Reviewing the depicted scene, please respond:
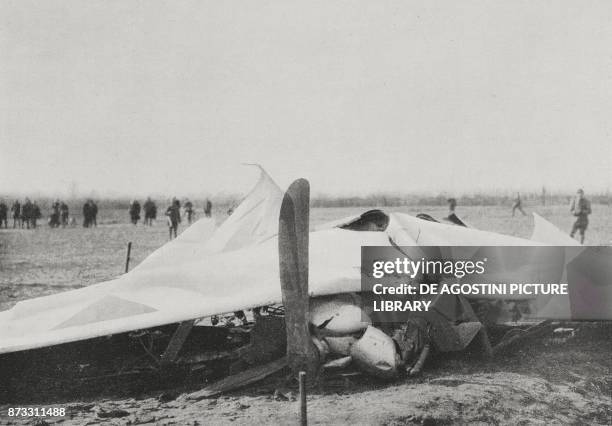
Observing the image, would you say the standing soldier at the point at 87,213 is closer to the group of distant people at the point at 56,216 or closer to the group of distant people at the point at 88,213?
the group of distant people at the point at 88,213

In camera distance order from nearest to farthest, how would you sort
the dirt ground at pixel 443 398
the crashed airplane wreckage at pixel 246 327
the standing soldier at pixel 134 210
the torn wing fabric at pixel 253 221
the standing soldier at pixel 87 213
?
the dirt ground at pixel 443 398, the crashed airplane wreckage at pixel 246 327, the torn wing fabric at pixel 253 221, the standing soldier at pixel 87 213, the standing soldier at pixel 134 210

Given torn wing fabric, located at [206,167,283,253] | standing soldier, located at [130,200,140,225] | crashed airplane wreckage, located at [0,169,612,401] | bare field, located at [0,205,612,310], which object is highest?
torn wing fabric, located at [206,167,283,253]

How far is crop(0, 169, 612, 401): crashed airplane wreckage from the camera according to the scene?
4.87 m

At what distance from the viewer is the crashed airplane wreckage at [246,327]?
192 inches

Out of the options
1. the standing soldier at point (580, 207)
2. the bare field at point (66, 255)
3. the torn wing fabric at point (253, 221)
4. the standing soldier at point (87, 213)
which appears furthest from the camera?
the standing soldier at point (87, 213)

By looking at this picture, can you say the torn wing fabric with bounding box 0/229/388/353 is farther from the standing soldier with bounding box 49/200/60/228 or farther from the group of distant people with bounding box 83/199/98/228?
the standing soldier with bounding box 49/200/60/228

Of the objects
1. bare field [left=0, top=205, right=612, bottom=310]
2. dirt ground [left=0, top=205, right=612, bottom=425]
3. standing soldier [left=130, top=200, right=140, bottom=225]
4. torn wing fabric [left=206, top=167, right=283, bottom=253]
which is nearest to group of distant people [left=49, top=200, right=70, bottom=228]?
bare field [left=0, top=205, right=612, bottom=310]

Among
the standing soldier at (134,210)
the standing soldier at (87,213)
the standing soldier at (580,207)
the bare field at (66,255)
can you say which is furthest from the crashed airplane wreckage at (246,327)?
the standing soldier at (134,210)

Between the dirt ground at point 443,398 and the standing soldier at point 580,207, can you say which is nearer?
the dirt ground at point 443,398

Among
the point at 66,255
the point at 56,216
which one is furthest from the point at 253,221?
the point at 56,216

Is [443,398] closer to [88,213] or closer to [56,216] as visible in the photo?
[88,213]

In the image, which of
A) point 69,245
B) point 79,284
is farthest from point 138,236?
point 79,284

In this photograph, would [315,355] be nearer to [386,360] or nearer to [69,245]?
[386,360]

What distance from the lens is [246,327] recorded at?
20.0 feet
